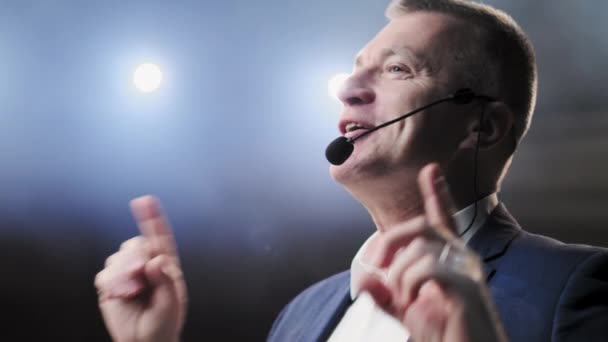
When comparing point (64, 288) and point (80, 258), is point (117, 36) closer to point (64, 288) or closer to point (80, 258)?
point (80, 258)

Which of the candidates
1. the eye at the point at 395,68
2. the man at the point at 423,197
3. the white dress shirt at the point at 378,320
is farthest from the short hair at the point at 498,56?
the white dress shirt at the point at 378,320

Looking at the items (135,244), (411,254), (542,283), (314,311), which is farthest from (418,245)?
(314,311)

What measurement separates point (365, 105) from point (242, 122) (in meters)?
0.96

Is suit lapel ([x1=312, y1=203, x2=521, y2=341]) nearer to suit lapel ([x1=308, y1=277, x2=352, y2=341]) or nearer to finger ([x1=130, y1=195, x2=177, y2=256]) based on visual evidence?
suit lapel ([x1=308, y1=277, x2=352, y2=341])

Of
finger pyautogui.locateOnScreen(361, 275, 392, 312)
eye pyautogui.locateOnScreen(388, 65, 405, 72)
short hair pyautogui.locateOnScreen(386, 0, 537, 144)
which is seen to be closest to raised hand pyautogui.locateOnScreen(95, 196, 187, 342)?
finger pyautogui.locateOnScreen(361, 275, 392, 312)

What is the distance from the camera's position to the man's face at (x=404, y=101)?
1211mm

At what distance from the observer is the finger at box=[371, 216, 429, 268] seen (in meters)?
0.69

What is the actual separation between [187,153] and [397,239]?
1600mm

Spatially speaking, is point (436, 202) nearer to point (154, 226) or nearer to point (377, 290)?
point (377, 290)

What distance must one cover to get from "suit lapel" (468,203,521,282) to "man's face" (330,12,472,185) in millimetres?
176

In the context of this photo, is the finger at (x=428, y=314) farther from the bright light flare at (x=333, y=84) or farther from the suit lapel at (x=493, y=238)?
the bright light flare at (x=333, y=84)

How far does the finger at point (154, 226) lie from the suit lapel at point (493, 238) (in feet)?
1.98

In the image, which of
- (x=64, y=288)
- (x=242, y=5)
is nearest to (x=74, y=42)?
(x=242, y=5)

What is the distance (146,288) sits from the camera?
3.16ft
